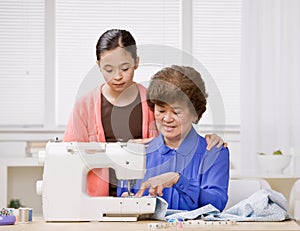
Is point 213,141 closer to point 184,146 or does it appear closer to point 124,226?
point 184,146

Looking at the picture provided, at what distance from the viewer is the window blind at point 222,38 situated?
182 inches

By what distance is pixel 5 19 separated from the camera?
458 centimetres

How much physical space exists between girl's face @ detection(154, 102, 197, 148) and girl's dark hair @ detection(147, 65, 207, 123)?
0.06 ft

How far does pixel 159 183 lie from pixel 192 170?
0.19 metres

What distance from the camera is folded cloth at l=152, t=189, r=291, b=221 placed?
2217 mm

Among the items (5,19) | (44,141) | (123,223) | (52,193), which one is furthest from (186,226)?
(5,19)

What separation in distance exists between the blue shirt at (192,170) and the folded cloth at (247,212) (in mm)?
107

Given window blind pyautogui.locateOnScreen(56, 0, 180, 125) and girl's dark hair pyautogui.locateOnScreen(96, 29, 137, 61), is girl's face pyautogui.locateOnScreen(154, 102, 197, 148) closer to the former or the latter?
girl's dark hair pyautogui.locateOnScreen(96, 29, 137, 61)

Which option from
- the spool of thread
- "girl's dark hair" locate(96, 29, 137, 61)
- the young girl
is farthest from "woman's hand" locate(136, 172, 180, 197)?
"girl's dark hair" locate(96, 29, 137, 61)

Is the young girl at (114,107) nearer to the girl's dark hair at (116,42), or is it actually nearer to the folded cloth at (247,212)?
the girl's dark hair at (116,42)

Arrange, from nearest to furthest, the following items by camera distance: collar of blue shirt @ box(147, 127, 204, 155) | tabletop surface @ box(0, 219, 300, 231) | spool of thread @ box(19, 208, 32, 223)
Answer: tabletop surface @ box(0, 219, 300, 231) → spool of thread @ box(19, 208, 32, 223) → collar of blue shirt @ box(147, 127, 204, 155)

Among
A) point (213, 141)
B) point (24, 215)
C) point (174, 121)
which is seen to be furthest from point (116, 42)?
point (24, 215)

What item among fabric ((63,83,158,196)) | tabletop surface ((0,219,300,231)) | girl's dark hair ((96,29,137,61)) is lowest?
tabletop surface ((0,219,300,231))

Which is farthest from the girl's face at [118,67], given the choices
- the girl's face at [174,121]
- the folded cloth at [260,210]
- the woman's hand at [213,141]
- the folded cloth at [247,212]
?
the folded cloth at [260,210]
